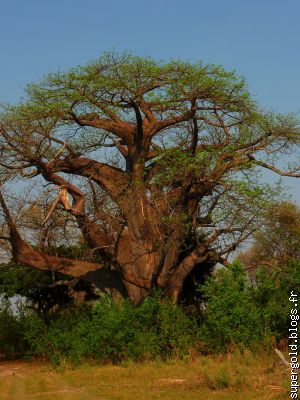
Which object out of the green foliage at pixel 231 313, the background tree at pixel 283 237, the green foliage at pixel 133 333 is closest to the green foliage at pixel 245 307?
the green foliage at pixel 231 313

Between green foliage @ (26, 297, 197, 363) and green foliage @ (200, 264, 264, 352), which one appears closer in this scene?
green foliage @ (200, 264, 264, 352)

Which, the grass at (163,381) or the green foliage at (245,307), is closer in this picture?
the grass at (163,381)

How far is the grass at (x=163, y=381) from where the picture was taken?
31.8 feet

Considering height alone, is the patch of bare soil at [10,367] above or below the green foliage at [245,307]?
below

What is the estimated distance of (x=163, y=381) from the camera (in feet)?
38.7

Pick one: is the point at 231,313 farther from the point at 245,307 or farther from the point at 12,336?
the point at 12,336

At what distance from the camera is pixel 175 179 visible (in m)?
17.9

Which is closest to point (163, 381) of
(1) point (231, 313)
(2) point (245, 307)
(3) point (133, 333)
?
(1) point (231, 313)

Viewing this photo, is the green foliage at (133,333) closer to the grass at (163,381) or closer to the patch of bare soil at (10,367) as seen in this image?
the grass at (163,381)

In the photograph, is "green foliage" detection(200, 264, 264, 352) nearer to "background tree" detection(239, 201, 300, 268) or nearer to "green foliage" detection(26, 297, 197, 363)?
"green foliage" detection(26, 297, 197, 363)

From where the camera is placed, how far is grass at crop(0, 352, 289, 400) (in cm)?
969

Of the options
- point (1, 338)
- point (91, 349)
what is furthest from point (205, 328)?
point (1, 338)

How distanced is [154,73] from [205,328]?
7.21 m

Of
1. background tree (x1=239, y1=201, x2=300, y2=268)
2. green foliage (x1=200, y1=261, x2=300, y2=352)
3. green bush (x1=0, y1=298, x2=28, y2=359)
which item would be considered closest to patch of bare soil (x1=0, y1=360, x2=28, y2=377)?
green bush (x1=0, y1=298, x2=28, y2=359)
